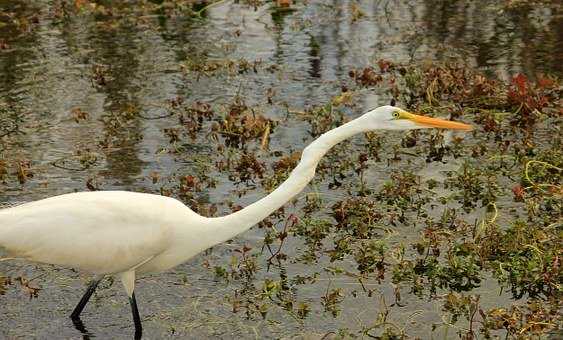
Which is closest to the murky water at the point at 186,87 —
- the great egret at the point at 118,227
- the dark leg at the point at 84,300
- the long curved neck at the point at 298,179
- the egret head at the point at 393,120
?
the dark leg at the point at 84,300

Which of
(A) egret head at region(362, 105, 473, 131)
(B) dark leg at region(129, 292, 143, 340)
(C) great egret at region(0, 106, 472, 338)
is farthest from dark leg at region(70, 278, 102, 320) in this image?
(A) egret head at region(362, 105, 473, 131)

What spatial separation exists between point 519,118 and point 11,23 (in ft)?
23.0

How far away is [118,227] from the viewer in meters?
5.94

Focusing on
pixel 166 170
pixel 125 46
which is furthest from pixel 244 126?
pixel 125 46

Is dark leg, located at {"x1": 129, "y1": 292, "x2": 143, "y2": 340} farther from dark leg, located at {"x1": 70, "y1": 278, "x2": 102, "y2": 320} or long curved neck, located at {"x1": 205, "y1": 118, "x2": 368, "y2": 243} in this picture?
long curved neck, located at {"x1": 205, "y1": 118, "x2": 368, "y2": 243}

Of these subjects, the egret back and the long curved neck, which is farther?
the egret back

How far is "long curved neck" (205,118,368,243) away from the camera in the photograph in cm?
566

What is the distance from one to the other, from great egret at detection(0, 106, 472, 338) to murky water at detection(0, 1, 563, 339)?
1.74 feet

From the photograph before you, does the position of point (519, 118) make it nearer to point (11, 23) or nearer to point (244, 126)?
point (244, 126)

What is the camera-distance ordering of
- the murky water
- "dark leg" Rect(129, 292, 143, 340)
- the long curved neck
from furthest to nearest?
the murky water
"dark leg" Rect(129, 292, 143, 340)
the long curved neck

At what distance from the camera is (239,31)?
12766 millimetres

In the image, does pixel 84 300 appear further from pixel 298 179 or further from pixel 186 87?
pixel 186 87

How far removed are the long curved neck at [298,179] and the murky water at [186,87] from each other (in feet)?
2.41

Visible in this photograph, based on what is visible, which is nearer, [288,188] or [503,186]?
[288,188]
